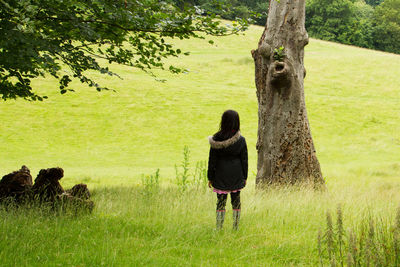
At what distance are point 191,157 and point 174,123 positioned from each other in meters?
5.75

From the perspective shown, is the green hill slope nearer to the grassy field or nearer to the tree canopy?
the grassy field

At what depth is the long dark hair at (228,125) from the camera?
6.26m

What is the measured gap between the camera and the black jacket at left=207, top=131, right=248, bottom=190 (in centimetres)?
633

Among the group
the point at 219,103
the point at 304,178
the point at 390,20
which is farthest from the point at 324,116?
the point at 390,20

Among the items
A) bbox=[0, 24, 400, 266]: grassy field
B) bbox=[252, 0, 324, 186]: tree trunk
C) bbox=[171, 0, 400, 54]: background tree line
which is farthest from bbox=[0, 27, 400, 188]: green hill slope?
bbox=[171, 0, 400, 54]: background tree line

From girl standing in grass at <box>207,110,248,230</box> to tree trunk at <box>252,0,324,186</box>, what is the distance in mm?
3382

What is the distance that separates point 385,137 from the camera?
998 inches

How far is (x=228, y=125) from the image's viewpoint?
6.31 meters

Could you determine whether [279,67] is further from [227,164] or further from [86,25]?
[86,25]

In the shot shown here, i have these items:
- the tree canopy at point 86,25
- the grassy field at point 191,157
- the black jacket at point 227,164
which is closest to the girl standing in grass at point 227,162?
the black jacket at point 227,164

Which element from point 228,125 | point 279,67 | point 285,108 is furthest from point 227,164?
point 279,67

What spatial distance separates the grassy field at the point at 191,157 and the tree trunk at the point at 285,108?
669 mm

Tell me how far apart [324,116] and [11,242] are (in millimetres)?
25530

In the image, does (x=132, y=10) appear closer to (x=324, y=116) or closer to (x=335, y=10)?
(x=324, y=116)
